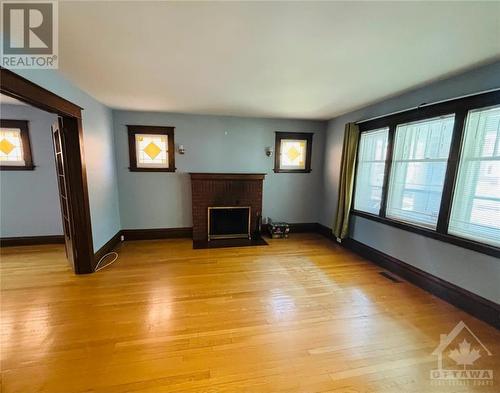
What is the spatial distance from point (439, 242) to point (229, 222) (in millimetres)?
3290

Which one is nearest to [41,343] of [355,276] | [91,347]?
[91,347]

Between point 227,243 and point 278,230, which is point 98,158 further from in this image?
point 278,230

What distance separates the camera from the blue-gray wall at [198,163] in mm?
4125

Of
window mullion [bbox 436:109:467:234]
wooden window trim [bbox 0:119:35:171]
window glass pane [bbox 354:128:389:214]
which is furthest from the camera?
wooden window trim [bbox 0:119:35:171]

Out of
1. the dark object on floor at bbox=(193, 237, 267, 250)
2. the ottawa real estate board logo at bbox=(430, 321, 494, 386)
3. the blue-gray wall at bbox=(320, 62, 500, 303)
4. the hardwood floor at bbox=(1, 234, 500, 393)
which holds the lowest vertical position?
the dark object on floor at bbox=(193, 237, 267, 250)

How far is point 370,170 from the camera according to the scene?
3.61 meters

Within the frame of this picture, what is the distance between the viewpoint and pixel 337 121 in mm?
4355

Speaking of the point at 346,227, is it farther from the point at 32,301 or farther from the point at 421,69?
the point at 32,301

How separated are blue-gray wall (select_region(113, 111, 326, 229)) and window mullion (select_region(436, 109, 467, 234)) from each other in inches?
99.4

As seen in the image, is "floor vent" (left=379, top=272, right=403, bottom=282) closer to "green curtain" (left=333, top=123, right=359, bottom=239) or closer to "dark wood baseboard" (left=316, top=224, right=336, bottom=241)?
"green curtain" (left=333, top=123, right=359, bottom=239)

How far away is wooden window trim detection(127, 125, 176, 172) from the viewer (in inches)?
159

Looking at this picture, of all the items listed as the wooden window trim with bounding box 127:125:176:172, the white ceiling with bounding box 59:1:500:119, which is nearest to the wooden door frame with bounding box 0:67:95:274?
the white ceiling with bounding box 59:1:500:119

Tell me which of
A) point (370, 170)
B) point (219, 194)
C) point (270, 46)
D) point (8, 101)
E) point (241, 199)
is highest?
point (270, 46)

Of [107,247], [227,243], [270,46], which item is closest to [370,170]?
[270,46]
